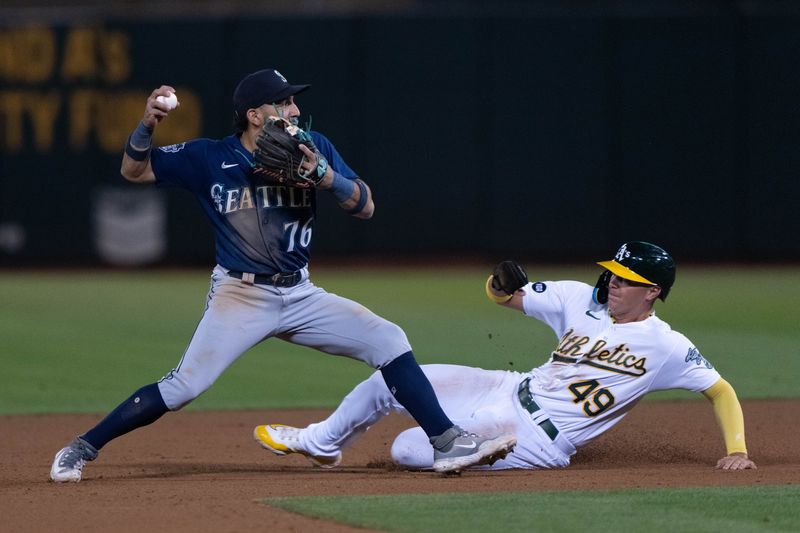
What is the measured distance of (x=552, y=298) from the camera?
5.86m

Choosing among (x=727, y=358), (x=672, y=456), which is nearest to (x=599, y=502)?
(x=672, y=456)

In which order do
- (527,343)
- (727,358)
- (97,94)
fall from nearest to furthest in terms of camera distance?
(727,358), (527,343), (97,94)

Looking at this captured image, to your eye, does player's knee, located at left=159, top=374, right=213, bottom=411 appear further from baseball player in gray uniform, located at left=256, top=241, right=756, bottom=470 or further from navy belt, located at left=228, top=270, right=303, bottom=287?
baseball player in gray uniform, located at left=256, top=241, right=756, bottom=470

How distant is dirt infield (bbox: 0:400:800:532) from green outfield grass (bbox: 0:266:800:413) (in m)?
0.72

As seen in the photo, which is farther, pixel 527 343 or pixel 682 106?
pixel 682 106

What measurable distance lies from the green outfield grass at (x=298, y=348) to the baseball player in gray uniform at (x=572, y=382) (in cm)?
137

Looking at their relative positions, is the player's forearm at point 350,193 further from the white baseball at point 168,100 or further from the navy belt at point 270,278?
the white baseball at point 168,100

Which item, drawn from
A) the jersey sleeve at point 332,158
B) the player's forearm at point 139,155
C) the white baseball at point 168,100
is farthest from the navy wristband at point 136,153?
the jersey sleeve at point 332,158

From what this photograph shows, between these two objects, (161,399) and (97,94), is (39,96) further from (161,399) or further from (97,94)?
(161,399)

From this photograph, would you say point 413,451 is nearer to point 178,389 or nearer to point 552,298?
point 552,298

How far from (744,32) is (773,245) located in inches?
116

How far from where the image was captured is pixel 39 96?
17.7 meters

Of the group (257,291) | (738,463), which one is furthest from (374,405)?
(738,463)

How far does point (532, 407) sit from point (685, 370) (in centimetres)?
67
